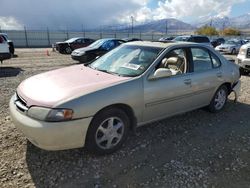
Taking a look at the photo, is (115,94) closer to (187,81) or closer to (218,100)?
(187,81)

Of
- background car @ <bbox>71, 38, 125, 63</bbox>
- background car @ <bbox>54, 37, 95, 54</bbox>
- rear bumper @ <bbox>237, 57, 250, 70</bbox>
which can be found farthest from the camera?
background car @ <bbox>54, 37, 95, 54</bbox>

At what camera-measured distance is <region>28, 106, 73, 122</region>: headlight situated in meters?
2.93

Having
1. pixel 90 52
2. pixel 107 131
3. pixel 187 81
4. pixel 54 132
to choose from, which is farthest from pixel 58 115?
pixel 90 52

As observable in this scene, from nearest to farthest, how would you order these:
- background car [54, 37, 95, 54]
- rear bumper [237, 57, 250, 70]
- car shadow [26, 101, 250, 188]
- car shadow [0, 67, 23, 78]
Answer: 1. car shadow [26, 101, 250, 188]
2. rear bumper [237, 57, 250, 70]
3. car shadow [0, 67, 23, 78]
4. background car [54, 37, 95, 54]

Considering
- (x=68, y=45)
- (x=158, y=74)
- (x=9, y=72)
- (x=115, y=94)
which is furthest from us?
(x=68, y=45)

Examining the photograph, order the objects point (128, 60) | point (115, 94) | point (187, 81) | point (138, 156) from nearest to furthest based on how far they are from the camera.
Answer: point (115, 94)
point (138, 156)
point (128, 60)
point (187, 81)

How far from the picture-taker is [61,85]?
3.43 meters

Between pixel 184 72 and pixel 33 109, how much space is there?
2662 mm

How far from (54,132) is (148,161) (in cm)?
134

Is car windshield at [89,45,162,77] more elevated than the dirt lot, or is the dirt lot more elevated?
car windshield at [89,45,162,77]

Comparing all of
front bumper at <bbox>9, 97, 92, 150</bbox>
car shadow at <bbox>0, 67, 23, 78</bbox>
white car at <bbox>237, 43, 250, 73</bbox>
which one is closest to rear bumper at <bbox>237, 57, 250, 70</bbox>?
white car at <bbox>237, 43, 250, 73</bbox>

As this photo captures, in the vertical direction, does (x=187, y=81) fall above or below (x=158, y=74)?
below

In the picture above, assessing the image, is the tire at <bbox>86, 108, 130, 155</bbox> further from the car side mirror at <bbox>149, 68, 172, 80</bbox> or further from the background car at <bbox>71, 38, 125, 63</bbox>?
the background car at <bbox>71, 38, 125, 63</bbox>

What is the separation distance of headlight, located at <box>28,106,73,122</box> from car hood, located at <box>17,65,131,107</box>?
0.07 meters
